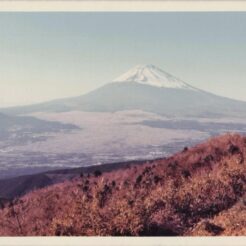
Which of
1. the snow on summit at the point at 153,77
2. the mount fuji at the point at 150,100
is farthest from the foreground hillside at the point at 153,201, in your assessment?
the snow on summit at the point at 153,77

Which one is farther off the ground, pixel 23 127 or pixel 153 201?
pixel 23 127

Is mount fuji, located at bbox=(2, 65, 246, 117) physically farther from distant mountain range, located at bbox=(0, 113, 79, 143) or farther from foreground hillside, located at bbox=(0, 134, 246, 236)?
foreground hillside, located at bbox=(0, 134, 246, 236)

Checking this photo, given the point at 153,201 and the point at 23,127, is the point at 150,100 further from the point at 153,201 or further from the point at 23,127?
the point at 23,127

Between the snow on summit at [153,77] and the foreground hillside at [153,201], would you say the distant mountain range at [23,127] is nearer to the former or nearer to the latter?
the foreground hillside at [153,201]

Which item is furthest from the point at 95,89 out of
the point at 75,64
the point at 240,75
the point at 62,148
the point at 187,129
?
the point at 240,75

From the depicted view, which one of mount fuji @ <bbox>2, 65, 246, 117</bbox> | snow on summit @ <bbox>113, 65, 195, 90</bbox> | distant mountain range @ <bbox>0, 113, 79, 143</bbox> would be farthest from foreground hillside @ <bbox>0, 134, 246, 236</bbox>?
snow on summit @ <bbox>113, 65, 195, 90</bbox>

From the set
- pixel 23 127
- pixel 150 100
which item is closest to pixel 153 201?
pixel 150 100
